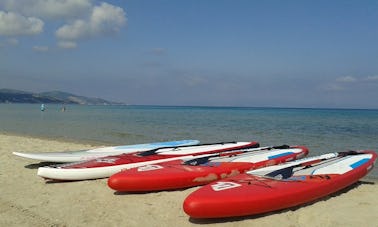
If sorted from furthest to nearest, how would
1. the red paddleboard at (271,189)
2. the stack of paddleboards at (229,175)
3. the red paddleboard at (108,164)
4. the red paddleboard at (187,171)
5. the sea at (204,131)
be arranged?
the sea at (204,131)
the red paddleboard at (108,164)
the red paddleboard at (187,171)
the stack of paddleboards at (229,175)
the red paddleboard at (271,189)

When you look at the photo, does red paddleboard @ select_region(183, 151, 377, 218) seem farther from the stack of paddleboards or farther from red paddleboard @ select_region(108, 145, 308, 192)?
red paddleboard @ select_region(108, 145, 308, 192)

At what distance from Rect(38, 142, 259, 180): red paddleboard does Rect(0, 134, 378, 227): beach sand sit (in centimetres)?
16

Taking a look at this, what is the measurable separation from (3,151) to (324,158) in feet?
25.6

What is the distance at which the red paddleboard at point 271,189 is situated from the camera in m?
3.98

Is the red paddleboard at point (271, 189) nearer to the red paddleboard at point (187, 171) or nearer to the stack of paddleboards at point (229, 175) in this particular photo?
the stack of paddleboards at point (229, 175)

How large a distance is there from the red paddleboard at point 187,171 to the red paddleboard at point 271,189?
815 mm

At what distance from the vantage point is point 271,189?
4.40 m

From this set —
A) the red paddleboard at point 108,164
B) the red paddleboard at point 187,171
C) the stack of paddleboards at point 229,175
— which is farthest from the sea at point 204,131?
the red paddleboard at point 108,164

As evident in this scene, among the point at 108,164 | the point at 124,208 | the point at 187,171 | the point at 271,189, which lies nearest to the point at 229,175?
the point at 187,171

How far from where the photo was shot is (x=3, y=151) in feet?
29.2

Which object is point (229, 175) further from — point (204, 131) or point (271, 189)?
point (204, 131)

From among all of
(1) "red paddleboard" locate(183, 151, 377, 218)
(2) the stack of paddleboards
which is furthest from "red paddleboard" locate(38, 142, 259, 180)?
(1) "red paddleboard" locate(183, 151, 377, 218)

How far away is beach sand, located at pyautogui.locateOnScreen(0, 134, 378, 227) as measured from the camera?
4074mm

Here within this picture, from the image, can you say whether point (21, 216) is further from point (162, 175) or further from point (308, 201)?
point (308, 201)
